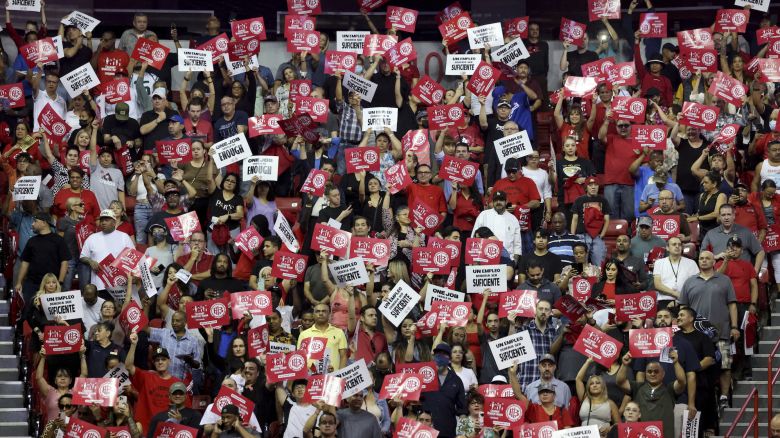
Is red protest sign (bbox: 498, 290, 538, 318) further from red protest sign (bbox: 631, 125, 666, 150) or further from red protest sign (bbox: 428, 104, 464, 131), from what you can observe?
red protest sign (bbox: 428, 104, 464, 131)

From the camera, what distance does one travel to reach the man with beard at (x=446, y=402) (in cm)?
2091

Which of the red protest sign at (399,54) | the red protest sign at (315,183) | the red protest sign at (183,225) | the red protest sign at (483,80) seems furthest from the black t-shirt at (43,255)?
the red protest sign at (483,80)

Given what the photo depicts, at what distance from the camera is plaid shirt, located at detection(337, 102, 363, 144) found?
2572 centimetres

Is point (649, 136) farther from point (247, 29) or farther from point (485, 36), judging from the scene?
point (247, 29)

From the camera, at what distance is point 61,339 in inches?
849

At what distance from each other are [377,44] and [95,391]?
7.62 metres

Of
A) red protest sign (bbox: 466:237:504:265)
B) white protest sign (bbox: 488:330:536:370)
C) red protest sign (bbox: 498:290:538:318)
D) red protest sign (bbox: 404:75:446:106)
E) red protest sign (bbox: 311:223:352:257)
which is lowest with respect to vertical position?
white protest sign (bbox: 488:330:536:370)

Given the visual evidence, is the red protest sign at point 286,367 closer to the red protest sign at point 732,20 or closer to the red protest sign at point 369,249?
the red protest sign at point 369,249

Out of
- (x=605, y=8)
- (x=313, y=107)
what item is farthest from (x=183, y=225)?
(x=605, y=8)

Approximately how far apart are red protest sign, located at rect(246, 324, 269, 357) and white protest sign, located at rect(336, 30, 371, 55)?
643 centimetres

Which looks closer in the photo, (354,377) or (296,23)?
(354,377)

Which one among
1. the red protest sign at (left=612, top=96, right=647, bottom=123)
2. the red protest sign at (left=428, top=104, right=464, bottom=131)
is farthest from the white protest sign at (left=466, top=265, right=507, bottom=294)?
the red protest sign at (left=612, top=96, right=647, bottom=123)

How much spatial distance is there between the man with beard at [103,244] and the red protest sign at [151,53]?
368 cm

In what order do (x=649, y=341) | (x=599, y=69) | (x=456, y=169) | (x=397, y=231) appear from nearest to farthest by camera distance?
1. (x=649, y=341)
2. (x=397, y=231)
3. (x=456, y=169)
4. (x=599, y=69)
